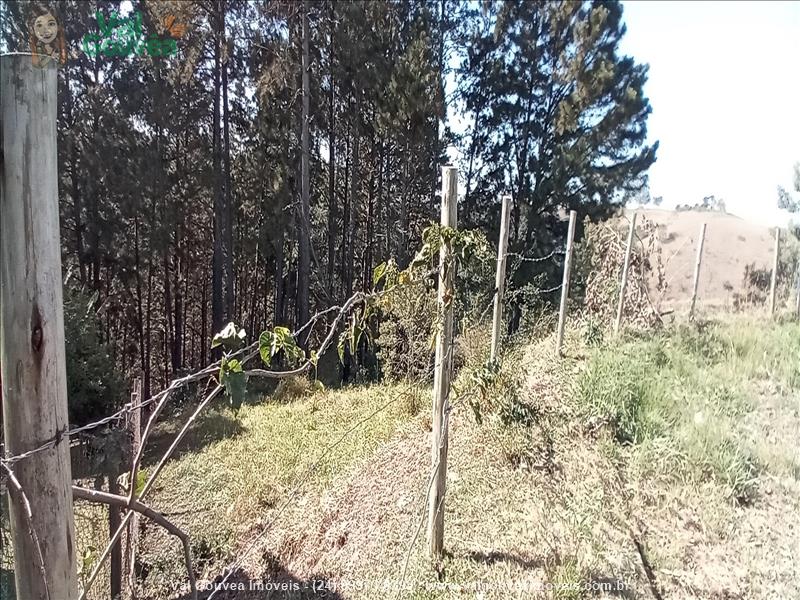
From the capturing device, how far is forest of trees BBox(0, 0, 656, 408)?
296 inches

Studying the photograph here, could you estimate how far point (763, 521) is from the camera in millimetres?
1977

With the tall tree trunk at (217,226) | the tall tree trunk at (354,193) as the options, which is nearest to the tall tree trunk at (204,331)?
the tall tree trunk at (217,226)

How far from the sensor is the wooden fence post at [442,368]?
1805 mm

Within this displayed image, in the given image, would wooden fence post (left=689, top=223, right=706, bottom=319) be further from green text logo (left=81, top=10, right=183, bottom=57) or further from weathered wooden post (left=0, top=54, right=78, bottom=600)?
green text logo (left=81, top=10, right=183, bottom=57)

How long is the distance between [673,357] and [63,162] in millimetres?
7997

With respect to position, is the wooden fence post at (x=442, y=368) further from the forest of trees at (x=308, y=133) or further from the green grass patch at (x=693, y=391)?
the forest of trees at (x=308, y=133)

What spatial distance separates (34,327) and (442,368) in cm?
142

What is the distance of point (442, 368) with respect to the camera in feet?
6.52

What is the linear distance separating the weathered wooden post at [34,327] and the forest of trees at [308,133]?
6.63 metres

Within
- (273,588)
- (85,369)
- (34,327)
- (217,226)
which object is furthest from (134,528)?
(217,226)

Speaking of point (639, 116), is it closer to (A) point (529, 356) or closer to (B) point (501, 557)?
(A) point (529, 356)

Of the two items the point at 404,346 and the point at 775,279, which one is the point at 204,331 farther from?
the point at 775,279

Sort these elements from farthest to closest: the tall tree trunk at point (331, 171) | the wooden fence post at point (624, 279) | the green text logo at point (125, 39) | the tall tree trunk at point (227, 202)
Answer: the tall tree trunk at point (331, 171) < the tall tree trunk at point (227, 202) < the green text logo at point (125, 39) < the wooden fence post at point (624, 279)

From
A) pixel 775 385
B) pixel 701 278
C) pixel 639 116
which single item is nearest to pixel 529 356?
pixel 701 278
